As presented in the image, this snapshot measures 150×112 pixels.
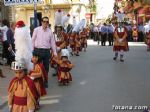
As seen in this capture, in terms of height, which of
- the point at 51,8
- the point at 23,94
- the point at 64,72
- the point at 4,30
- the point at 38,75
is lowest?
the point at 64,72

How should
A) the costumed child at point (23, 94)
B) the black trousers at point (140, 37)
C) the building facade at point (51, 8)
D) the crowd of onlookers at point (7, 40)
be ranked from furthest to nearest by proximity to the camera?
1. the building facade at point (51, 8)
2. the black trousers at point (140, 37)
3. the crowd of onlookers at point (7, 40)
4. the costumed child at point (23, 94)

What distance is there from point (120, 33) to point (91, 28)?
110ft

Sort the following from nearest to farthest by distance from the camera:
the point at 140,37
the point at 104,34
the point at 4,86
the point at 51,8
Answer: the point at 4,86 → the point at 104,34 → the point at 140,37 → the point at 51,8

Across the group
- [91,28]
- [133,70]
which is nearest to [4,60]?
[133,70]

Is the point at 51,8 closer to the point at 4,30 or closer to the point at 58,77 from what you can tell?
the point at 4,30

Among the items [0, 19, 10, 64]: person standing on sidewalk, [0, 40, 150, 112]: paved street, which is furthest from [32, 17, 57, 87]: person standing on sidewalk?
[0, 19, 10, 64]: person standing on sidewalk

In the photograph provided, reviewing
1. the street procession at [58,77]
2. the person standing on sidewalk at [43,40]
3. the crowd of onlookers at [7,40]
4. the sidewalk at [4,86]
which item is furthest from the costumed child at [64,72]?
the crowd of onlookers at [7,40]

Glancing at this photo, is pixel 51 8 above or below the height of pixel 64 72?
above

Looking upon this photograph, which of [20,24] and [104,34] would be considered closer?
[20,24]

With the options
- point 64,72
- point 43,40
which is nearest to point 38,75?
point 43,40

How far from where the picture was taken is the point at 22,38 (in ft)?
49.9

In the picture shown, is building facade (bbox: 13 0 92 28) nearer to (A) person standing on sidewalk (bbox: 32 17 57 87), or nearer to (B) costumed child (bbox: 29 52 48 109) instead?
(A) person standing on sidewalk (bbox: 32 17 57 87)

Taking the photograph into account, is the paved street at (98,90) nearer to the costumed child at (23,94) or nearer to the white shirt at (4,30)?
the white shirt at (4,30)

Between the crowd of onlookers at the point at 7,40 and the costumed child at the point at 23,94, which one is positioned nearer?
the costumed child at the point at 23,94
